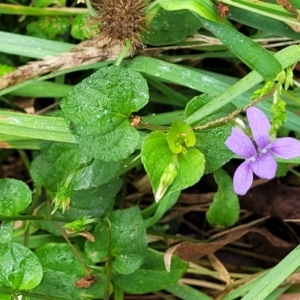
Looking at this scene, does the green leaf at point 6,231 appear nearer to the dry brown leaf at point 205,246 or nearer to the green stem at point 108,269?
the green stem at point 108,269

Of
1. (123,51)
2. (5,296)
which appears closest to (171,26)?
(123,51)

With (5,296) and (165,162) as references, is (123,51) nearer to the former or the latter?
(165,162)

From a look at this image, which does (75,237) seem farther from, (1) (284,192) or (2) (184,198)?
(1) (284,192)

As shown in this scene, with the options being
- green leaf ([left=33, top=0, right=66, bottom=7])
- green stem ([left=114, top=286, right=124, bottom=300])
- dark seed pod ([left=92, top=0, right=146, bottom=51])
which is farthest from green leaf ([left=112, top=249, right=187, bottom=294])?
green leaf ([left=33, top=0, right=66, bottom=7])

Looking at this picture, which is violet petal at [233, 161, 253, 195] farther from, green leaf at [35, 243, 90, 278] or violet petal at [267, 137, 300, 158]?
green leaf at [35, 243, 90, 278]

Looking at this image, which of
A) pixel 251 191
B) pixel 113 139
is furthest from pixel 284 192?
pixel 113 139
